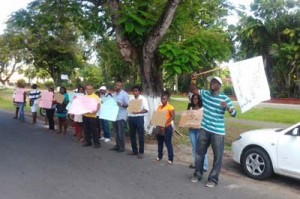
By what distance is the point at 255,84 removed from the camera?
27.1 feet

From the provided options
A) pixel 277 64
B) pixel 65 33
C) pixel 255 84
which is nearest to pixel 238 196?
pixel 255 84

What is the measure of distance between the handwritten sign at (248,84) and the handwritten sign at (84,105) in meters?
4.34

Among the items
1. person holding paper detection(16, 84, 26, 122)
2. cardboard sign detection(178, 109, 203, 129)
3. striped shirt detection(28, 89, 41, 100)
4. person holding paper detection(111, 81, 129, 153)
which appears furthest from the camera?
person holding paper detection(16, 84, 26, 122)

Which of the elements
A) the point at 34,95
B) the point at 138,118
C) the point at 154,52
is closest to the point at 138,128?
the point at 138,118

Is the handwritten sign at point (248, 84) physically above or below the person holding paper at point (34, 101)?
above

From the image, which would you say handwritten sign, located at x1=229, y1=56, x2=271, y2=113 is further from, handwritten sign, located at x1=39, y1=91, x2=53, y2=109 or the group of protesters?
handwritten sign, located at x1=39, y1=91, x2=53, y2=109

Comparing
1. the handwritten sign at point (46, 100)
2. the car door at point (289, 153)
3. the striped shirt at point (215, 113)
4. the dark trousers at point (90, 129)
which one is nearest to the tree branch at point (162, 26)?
the dark trousers at point (90, 129)

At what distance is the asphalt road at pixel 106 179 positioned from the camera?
22.4 ft

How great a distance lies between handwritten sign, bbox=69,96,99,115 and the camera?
11172mm

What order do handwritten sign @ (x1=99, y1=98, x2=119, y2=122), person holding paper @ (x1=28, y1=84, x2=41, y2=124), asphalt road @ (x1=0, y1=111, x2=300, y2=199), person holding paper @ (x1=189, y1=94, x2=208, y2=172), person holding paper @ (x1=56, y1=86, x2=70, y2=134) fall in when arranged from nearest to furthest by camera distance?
1. asphalt road @ (x1=0, y1=111, x2=300, y2=199)
2. person holding paper @ (x1=189, y1=94, x2=208, y2=172)
3. handwritten sign @ (x1=99, y1=98, x2=119, y2=122)
4. person holding paper @ (x1=56, y1=86, x2=70, y2=134)
5. person holding paper @ (x1=28, y1=84, x2=41, y2=124)

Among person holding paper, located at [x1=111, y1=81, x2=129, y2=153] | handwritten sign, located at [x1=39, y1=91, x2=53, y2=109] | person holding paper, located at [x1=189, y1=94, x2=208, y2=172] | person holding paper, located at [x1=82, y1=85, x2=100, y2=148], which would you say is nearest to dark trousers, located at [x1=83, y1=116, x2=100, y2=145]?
person holding paper, located at [x1=82, y1=85, x2=100, y2=148]

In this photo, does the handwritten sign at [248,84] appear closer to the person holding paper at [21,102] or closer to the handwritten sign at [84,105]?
the handwritten sign at [84,105]

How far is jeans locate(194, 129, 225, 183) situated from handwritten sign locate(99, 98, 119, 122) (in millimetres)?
3519

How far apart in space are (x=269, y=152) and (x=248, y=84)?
132cm
